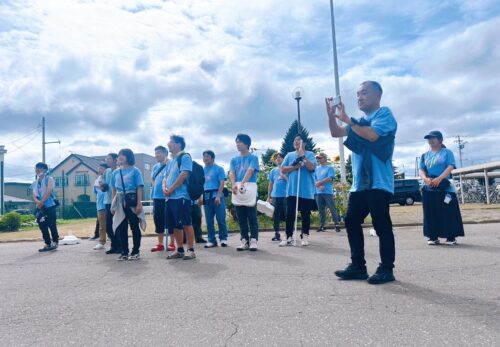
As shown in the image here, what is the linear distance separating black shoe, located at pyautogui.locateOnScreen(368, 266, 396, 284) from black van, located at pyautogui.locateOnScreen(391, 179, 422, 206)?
2752 centimetres

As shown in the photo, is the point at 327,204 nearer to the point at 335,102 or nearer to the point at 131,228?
the point at 131,228

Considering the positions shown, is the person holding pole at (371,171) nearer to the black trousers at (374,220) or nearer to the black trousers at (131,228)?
the black trousers at (374,220)

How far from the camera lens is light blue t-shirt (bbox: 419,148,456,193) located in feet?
23.2

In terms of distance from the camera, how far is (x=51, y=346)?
8.91 feet

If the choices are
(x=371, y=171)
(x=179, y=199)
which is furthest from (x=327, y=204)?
(x=371, y=171)

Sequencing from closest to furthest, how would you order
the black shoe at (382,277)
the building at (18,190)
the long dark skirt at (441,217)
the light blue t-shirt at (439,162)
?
the black shoe at (382,277), the long dark skirt at (441,217), the light blue t-shirt at (439,162), the building at (18,190)

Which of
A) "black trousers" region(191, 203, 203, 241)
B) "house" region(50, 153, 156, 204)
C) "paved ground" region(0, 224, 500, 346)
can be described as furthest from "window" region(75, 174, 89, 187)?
"paved ground" region(0, 224, 500, 346)

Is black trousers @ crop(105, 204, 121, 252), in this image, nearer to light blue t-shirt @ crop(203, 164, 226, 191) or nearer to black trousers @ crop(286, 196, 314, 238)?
light blue t-shirt @ crop(203, 164, 226, 191)

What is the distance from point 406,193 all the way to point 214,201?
83.7 feet

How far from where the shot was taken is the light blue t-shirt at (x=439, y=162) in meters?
7.06

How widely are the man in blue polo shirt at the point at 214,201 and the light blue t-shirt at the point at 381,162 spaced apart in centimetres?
389

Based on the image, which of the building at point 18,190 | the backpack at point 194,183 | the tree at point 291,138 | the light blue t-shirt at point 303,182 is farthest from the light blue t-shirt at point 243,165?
the building at point 18,190

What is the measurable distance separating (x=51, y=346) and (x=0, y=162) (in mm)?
39366

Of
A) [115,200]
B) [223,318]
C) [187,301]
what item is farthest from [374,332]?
[115,200]
